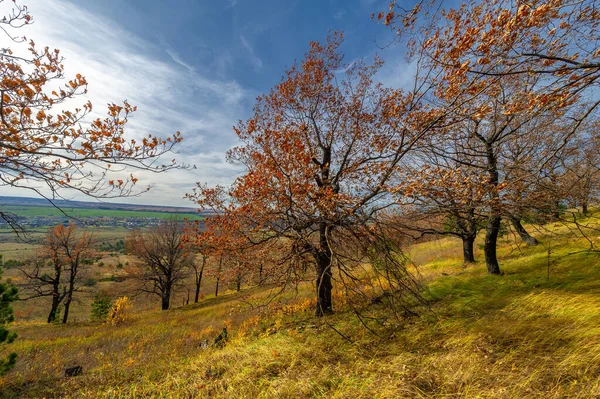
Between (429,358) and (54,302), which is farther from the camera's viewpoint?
(54,302)

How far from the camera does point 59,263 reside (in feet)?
73.8

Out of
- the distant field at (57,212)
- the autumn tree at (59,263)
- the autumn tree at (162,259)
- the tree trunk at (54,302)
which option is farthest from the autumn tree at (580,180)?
the tree trunk at (54,302)

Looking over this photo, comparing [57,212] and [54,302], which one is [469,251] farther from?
[54,302]

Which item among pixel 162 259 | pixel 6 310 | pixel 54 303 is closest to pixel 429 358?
pixel 6 310

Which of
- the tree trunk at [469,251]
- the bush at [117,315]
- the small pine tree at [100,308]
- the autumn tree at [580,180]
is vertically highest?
the autumn tree at [580,180]

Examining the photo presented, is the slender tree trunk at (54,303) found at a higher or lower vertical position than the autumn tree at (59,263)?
lower

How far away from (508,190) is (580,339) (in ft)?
10.0

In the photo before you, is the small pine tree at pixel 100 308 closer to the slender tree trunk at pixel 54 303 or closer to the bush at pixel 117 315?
the slender tree trunk at pixel 54 303

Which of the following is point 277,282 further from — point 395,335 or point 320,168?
point 320,168

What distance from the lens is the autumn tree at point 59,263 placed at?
21.8 meters

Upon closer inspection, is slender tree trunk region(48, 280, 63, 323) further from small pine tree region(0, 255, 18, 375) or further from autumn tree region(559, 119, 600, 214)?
autumn tree region(559, 119, 600, 214)

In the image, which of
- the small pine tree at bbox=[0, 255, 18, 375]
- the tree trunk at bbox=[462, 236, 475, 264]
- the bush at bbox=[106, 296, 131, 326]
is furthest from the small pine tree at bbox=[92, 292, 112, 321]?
the tree trunk at bbox=[462, 236, 475, 264]

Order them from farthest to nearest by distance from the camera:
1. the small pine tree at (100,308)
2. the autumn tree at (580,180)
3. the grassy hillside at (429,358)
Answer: the small pine tree at (100,308), the autumn tree at (580,180), the grassy hillside at (429,358)

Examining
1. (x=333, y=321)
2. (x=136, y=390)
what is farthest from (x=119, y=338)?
(x=333, y=321)
